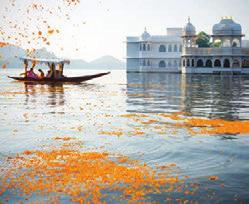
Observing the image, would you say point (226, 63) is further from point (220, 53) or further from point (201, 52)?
point (201, 52)

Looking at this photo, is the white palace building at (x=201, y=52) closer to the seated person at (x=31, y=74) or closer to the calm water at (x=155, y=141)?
the seated person at (x=31, y=74)

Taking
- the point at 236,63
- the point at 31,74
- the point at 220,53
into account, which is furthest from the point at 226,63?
the point at 31,74

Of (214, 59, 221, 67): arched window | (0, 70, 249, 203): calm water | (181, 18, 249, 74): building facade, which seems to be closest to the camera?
(0, 70, 249, 203): calm water

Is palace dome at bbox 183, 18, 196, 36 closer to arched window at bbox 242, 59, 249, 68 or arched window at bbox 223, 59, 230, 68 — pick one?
arched window at bbox 223, 59, 230, 68

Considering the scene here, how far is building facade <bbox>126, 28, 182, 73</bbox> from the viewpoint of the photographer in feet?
296

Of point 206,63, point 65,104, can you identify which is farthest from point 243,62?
point 65,104

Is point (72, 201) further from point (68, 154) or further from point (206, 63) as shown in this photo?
point (206, 63)

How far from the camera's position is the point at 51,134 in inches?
543

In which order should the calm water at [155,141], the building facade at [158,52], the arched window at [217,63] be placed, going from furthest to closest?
the building facade at [158,52] → the arched window at [217,63] → the calm water at [155,141]

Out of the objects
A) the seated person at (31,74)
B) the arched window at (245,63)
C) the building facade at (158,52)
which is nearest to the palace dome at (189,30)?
the building facade at (158,52)

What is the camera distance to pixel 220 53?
252 ft

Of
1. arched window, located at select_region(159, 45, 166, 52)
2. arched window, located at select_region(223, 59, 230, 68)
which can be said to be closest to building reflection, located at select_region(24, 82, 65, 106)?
arched window, located at select_region(223, 59, 230, 68)

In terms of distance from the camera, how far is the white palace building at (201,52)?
7712 cm

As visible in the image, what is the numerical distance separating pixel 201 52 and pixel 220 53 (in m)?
3.67
